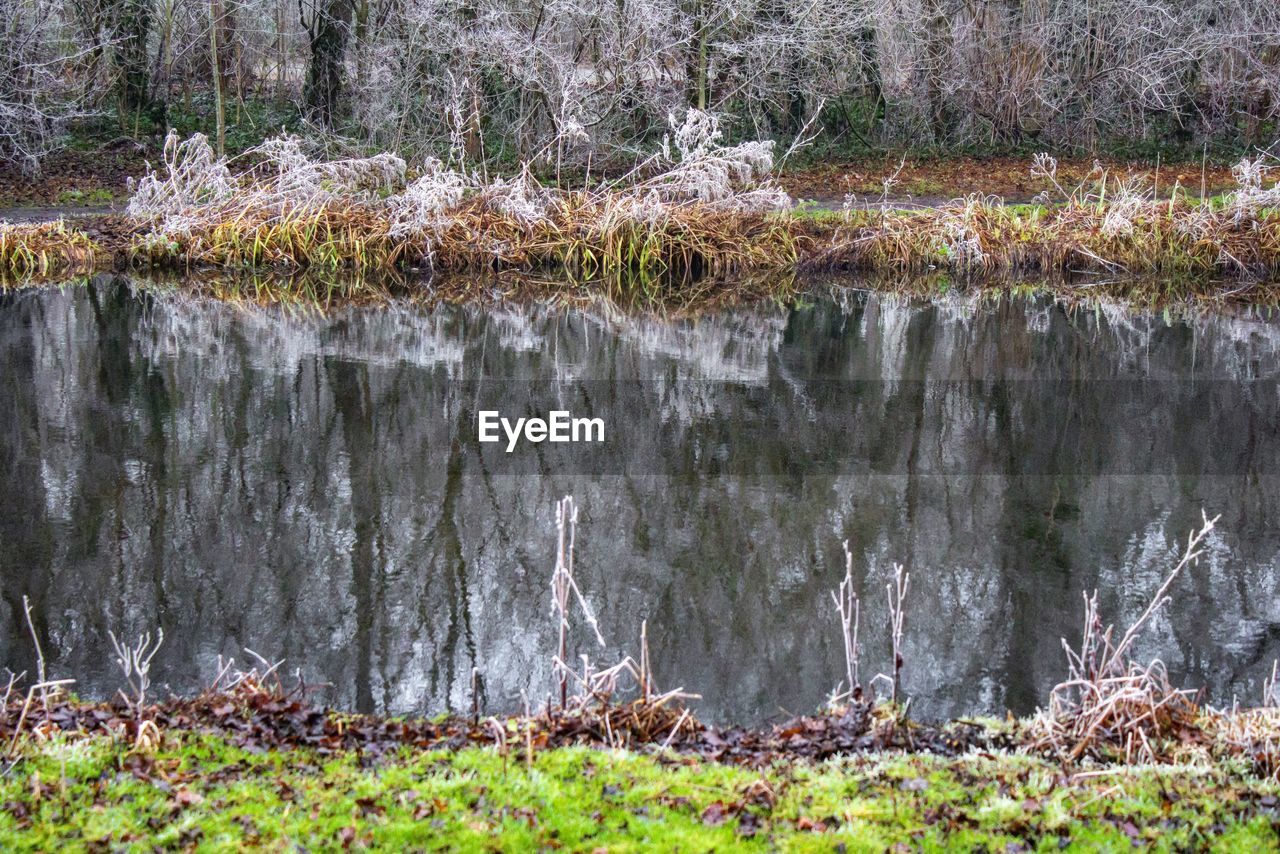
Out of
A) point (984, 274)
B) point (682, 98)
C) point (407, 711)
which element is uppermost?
point (682, 98)

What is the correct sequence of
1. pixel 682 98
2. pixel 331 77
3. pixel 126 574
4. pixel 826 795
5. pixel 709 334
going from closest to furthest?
pixel 826 795 < pixel 126 574 < pixel 709 334 < pixel 682 98 < pixel 331 77

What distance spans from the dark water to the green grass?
1620mm

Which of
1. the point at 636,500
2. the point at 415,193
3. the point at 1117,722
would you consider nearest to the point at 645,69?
the point at 415,193

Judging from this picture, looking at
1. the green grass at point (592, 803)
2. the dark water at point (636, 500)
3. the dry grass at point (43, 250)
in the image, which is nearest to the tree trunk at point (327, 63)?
the dry grass at point (43, 250)

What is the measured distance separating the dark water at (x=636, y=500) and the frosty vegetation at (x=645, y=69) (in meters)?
7.55

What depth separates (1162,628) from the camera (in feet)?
25.3

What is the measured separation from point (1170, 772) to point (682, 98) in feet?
73.9

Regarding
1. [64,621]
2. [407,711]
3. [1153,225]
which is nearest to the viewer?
[407,711]

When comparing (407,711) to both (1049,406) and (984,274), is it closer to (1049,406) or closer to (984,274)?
(1049,406)

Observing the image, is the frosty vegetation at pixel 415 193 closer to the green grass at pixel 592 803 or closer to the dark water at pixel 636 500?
the dark water at pixel 636 500

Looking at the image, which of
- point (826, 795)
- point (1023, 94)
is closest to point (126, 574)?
point (826, 795)

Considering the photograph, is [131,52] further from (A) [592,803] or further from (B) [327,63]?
(A) [592,803]

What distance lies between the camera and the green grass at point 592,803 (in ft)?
14.2

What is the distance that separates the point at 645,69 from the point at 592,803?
71.1 ft
